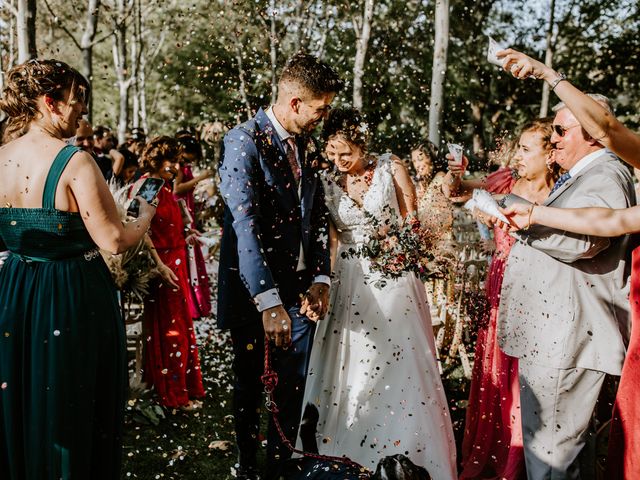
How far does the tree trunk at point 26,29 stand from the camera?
4.46 m

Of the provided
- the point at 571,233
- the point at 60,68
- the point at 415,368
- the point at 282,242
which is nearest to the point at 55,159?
the point at 60,68

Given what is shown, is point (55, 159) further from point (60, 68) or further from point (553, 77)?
point (553, 77)

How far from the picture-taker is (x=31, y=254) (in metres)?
2.44

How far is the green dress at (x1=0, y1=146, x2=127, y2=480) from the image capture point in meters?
2.42

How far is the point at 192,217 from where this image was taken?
273 inches

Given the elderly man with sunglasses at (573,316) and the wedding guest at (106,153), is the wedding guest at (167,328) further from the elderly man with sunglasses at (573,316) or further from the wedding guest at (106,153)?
the elderly man with sunglasses at (573,316)

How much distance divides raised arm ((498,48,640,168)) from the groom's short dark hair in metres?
0.87

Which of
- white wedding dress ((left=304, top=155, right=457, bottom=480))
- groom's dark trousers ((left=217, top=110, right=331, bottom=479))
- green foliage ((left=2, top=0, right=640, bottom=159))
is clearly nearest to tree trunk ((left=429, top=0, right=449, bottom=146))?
white wedding dress ((left=304, top=155, right=457, bottom=480))

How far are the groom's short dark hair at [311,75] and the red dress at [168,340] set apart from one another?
7.45 feet

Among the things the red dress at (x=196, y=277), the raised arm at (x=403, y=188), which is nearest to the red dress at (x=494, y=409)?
the raised arm at (x=403, y=188)

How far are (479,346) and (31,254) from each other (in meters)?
2.99

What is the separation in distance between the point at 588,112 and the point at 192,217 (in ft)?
17.4

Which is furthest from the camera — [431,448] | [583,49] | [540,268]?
[583,49]

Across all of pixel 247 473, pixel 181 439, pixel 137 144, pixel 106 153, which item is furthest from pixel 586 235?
pixel 106 153
